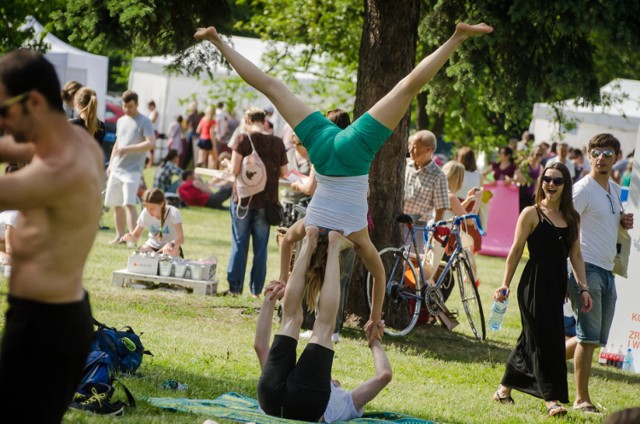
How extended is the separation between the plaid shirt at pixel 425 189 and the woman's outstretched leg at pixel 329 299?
4222 mm

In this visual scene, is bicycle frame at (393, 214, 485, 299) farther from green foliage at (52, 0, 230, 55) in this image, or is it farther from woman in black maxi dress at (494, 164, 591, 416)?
green foliage at (52, 0, 230, 55)

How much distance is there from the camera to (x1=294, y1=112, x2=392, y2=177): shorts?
6.89m

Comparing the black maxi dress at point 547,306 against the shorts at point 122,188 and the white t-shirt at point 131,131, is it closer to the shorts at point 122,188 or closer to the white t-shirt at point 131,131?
the white t-shirt at point 131,131

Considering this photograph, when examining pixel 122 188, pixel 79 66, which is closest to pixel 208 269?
pixel 122 188

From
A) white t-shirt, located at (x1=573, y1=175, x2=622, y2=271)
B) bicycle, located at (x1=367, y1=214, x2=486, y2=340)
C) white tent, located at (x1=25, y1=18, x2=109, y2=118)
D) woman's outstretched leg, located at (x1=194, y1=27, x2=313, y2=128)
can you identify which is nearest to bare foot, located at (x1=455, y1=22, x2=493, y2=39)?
woman's outstretched leg, located at (x1=194, y1=27, x2=313, y2=128)

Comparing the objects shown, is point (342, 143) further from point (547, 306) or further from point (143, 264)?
point (143, 264)

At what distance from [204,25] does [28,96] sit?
6988 mm

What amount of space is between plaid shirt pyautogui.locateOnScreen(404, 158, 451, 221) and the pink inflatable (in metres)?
8.62

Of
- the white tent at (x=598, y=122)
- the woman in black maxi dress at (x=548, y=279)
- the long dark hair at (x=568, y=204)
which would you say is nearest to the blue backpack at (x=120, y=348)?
the woman in black maxi dress at (x=548, y=279)

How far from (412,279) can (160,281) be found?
2886 millimetres

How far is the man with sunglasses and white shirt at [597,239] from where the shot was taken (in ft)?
26.0

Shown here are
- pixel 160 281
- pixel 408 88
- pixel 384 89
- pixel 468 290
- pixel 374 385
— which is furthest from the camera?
pixel 160 281

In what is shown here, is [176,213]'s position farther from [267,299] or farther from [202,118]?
[202,118]

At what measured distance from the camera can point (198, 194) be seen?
2148 centimetres
